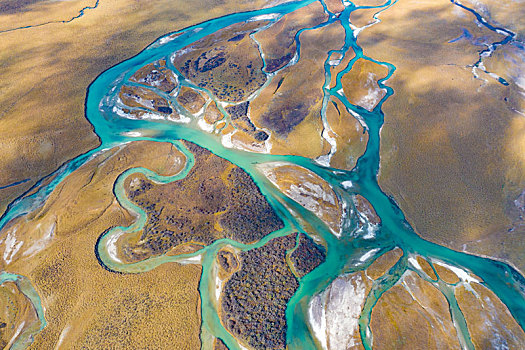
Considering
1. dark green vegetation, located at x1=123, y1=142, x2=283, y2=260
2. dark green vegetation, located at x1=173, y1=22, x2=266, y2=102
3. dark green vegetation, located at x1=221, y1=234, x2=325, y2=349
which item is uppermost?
dark green vegetation, located at x1=173, y1=22, x2=266, y2=102

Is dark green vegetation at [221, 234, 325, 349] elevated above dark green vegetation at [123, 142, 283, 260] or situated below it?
below

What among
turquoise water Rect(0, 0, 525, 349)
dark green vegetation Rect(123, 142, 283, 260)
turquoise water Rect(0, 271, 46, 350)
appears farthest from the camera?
dark green vegetation Rect(123, 142, 283, 260)

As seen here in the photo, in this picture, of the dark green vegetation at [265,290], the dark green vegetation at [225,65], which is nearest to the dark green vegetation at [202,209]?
the dark green vegetation at [265,290]

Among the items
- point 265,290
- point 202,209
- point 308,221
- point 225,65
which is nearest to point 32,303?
point 202,209

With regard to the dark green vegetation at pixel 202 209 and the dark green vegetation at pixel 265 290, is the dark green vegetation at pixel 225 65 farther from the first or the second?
the dark green vegetation at pixel 265 290

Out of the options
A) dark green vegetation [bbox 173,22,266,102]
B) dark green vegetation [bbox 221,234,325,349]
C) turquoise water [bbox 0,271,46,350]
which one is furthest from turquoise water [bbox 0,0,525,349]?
turquoise water [bbox 0,271,46,350]

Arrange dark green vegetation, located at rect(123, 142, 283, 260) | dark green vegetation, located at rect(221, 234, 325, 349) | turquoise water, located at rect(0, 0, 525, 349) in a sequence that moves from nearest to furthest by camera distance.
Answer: dark green vegetation, located at rect(221, 234, 325, 349), turquoise water, located at rect(0, 0, 525, 349), dark green vegetation, located at rect(123, 142, 283, 260)

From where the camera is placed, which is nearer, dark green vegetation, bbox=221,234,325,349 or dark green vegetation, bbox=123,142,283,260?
dark green vegetation, bbox=221,234,325,349

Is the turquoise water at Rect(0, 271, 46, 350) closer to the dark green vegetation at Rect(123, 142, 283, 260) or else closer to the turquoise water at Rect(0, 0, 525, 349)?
the turquoise water at Rect(0, 0, 525, 349)

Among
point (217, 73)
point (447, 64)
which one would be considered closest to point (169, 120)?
point (217, 73)
